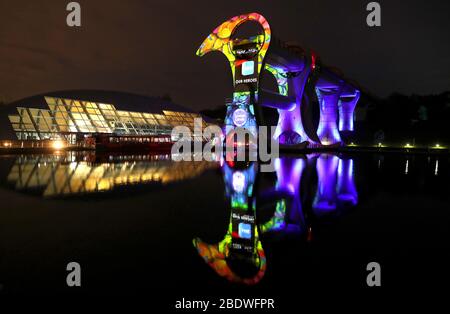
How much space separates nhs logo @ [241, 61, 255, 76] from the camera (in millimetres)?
32312

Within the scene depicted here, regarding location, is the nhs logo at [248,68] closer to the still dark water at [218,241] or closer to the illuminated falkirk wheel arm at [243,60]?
the illuminated falkirk wheel arm at [243,60]

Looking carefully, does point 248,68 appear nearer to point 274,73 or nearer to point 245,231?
point 274,73

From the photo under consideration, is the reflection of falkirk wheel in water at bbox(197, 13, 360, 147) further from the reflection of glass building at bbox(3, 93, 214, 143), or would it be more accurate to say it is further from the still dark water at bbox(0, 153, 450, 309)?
the still dark water at bbox(0, 153, 450, 309)

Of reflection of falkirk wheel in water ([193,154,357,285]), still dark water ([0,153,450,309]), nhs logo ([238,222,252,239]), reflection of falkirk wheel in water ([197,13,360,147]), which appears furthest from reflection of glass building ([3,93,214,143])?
nhs logo ([238,222,252,239])

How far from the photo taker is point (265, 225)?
277 inches

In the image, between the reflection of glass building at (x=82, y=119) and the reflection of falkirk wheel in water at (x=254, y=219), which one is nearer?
the reflection of falkirk wheel in water at (x=254, y=219)

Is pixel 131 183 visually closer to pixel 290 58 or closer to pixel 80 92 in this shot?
pixel 290 58

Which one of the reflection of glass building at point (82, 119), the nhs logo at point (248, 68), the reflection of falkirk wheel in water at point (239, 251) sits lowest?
the reflection of falkirk wheel in water at point (239, 251)

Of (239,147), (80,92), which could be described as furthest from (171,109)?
(239,147)

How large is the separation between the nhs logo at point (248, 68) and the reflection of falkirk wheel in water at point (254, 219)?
20.5 metres

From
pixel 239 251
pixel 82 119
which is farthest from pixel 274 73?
pixel 239 251

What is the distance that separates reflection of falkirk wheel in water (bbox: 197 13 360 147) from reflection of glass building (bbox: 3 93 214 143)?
639 inches

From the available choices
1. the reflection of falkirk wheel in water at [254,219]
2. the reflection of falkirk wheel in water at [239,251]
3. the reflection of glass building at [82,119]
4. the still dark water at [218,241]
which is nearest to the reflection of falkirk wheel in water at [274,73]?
the reflection of glass building at [82,119]

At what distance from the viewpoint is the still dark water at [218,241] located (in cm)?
418
